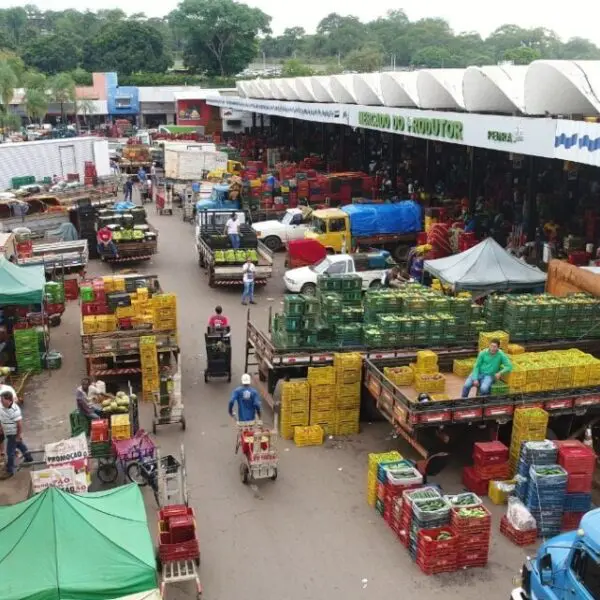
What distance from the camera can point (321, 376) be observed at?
44.2 feet

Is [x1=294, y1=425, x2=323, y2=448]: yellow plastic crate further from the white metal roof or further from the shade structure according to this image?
the white metal roof

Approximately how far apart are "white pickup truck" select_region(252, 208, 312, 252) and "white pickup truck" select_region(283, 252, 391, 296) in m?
6.14

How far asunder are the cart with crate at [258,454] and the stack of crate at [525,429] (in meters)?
3.95

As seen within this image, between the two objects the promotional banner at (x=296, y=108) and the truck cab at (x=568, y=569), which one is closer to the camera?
the truck cab at (x=568, y=569)

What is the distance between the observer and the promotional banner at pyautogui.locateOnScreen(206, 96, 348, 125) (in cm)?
3628

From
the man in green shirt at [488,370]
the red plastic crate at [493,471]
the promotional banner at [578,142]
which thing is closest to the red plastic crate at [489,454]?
the red plastic crate at [493,471]

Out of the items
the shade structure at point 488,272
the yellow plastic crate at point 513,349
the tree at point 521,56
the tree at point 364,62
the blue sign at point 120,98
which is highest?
the tree at point 521,56

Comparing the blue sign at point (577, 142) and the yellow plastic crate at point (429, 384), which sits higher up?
the blue sign at point (577, 142)

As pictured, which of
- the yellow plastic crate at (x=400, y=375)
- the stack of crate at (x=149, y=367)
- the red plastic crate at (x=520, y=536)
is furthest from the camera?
the stack of crate at (x=149, y=367)

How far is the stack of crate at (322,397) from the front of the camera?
13.5 metres

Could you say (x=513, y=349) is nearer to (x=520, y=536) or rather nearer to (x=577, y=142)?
(x=520, y=536)

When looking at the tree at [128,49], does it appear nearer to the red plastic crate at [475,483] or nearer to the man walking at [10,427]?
the man walking at [10,427]

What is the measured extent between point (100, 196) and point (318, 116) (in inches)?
495

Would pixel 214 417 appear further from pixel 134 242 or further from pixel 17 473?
pixel 134 242
